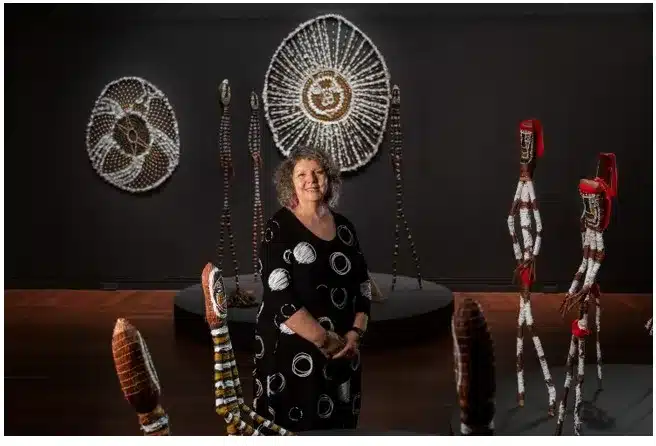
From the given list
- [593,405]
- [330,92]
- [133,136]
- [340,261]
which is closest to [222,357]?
[340,261]

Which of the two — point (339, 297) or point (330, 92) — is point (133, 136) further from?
point (339, 297)

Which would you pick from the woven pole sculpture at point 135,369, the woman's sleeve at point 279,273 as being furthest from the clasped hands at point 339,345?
the woven pole sculpture at point 135,369

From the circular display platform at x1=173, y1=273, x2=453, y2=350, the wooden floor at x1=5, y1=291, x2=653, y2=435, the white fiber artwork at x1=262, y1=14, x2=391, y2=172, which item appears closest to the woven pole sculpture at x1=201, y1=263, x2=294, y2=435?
the wooden floor at x1=5, y1=291, x2=653, y2=435

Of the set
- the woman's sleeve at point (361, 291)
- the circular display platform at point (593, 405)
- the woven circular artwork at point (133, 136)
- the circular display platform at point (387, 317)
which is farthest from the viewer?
the woven circular artwork at point (133, 136)

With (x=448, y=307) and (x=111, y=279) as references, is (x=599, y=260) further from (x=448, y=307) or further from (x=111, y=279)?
(x=111, y=279)

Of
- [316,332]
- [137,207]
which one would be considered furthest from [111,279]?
[316,332]

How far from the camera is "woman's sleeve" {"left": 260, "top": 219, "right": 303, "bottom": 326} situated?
6.98 ft

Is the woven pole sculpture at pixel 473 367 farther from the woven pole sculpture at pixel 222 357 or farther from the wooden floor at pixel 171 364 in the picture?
the wooden floor at pixel 171 364

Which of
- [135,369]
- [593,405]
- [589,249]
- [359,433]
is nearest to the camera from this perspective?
[135,369]

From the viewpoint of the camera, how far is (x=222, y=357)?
1.44 m

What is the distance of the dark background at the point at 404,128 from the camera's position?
19.8 feet

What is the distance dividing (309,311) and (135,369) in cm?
101

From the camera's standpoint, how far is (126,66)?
20.5 feet
